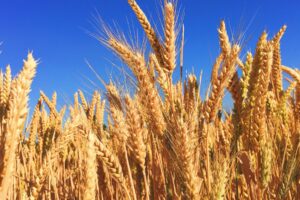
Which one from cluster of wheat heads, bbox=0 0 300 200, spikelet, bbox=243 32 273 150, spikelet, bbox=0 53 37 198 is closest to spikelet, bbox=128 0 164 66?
cluster of wheat heads, bbox=0 0 300 200

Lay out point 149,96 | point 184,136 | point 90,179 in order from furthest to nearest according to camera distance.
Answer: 1. point 149,96
2. point 184,136
3. point 90,179

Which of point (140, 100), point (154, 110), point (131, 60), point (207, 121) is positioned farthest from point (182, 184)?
point (131, 60)

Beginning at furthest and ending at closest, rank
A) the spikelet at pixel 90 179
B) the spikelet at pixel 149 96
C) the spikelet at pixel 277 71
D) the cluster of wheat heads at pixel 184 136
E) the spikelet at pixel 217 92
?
the spikelet at pixel 277 71 < the spikelet at pixel 149 96 < the spikelet at pixel 217 92 < the cluster of wheat heads at pixel 184 136 < the spikelet at pixel 90 179

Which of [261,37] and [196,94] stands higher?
[261,37]

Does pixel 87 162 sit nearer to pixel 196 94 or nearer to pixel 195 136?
pixel 195 136

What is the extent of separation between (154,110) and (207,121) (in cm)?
24

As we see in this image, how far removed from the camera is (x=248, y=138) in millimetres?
1635

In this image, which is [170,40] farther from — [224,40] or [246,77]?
[246,77]

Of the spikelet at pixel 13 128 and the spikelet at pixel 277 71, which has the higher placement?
the spikelet at pixel 277 71

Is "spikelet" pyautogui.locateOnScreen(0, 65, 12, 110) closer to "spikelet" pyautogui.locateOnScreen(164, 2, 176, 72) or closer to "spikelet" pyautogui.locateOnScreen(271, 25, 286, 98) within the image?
"spikelet" pyautogui.locateOnScreen(164, 2, 176, 72)

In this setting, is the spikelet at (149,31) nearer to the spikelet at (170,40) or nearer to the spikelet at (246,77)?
the spikelet at (170,40)

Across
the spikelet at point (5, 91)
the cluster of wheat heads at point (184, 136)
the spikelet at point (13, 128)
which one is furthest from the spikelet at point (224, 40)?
the spikelet at point (13, 128)

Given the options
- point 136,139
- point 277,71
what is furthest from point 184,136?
point 277,71

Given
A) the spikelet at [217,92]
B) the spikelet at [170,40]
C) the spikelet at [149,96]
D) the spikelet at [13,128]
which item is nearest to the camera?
the spikelet at [13,128]
